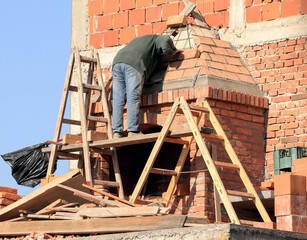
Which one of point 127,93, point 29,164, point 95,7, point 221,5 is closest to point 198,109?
point 127,93

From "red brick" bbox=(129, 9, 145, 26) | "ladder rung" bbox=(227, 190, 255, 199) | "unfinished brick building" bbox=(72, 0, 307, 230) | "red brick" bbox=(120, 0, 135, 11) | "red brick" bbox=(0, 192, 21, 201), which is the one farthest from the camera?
"red brick" bbox=(120, 0, 135, 11)

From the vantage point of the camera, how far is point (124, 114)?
Answer: 12211 millimetres

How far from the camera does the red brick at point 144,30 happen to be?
12.7 meters

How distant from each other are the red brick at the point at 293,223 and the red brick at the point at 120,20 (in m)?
4.57

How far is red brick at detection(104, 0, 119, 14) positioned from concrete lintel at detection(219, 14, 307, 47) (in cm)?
161

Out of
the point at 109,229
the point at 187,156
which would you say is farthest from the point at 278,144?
the point at 109,229

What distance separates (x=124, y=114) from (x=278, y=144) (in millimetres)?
2024

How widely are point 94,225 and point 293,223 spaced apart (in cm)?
197

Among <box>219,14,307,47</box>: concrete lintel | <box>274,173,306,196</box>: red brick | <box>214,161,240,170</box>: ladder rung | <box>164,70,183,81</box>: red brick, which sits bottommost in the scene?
<box>274,173,306,196</box>: red brick

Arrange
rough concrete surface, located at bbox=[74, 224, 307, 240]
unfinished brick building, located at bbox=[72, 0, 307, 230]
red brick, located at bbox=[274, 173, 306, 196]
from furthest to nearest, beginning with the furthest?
unfinished brick building, located at bbox=[72, 0, 307, 230]
red brick, located at bbox=[274, 173, 306, 196]
rough concrete surface, located at bbox=[74, 224, 307, 240]

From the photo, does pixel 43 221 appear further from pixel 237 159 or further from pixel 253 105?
pixel 253 105

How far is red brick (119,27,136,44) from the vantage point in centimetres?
1278

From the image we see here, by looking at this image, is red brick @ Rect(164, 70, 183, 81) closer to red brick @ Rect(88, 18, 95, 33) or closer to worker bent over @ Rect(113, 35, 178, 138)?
worker bent over @ Rect(113, 35, 178, 138)

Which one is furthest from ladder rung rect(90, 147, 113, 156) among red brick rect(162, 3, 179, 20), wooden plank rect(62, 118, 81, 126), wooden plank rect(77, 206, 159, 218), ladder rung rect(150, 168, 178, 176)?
wooden plank rect(77, 206, 159, 218)
